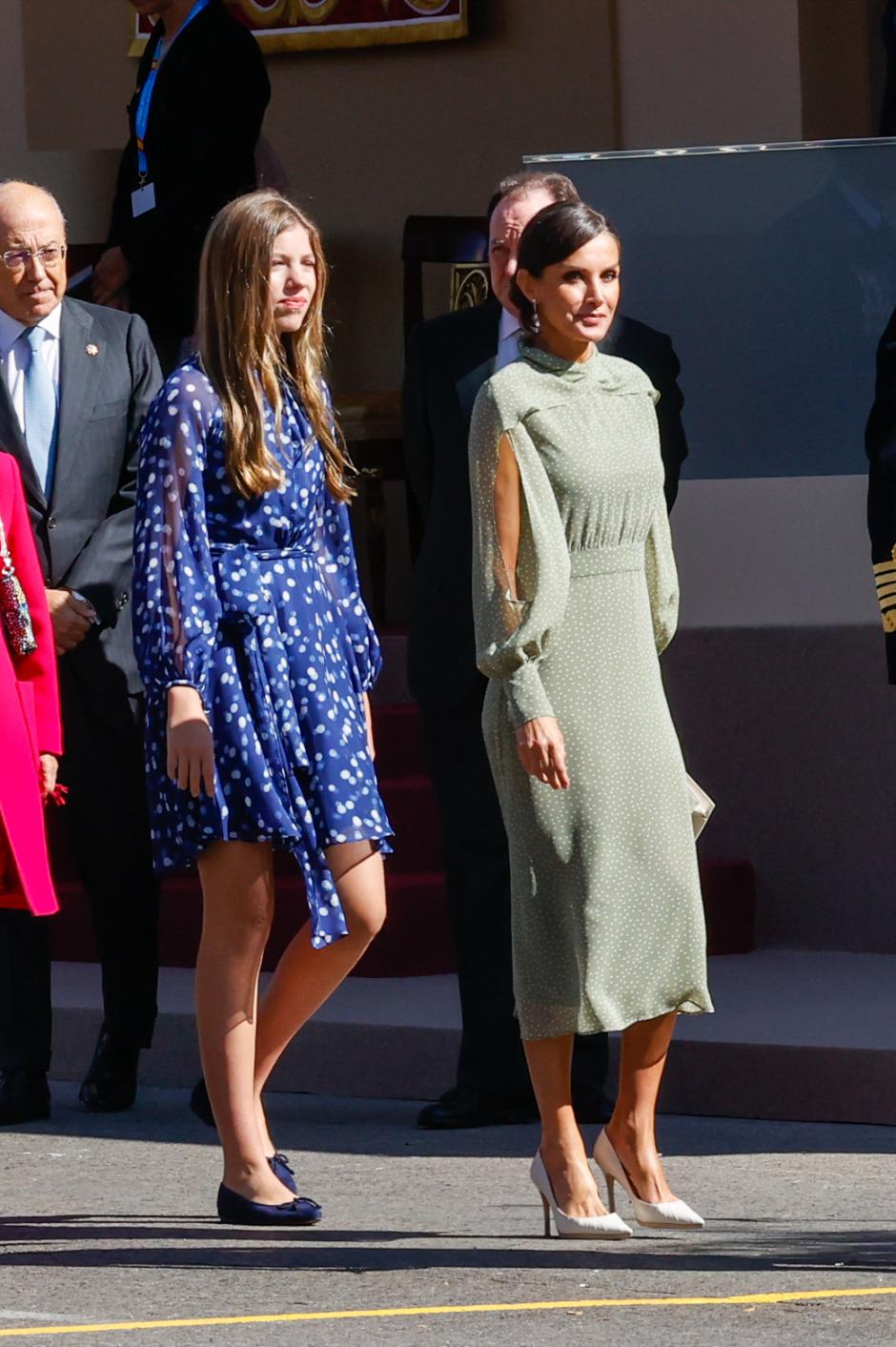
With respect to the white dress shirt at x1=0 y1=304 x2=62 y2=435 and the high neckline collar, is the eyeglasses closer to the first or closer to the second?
the white dress shirt at x1=0 y1=304 x2=62 y2=435

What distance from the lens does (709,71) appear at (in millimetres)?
10727

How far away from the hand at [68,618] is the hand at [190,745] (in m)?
1.61

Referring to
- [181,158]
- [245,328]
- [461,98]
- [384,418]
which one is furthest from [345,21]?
[245,328]

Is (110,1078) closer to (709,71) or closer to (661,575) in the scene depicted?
(661,575)

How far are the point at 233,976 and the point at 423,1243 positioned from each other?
602mm

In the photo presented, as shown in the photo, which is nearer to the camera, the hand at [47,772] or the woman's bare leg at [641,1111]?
the woman's bare leg at [641,1111]

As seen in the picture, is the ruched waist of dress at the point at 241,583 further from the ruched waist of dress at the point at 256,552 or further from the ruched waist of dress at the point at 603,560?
the ruched waist of dress at the point at 603,560

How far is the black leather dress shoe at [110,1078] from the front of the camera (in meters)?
7.00

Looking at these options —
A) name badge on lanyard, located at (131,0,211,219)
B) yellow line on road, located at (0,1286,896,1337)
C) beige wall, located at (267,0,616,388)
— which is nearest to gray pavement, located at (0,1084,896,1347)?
yellow line on road, located at (0,1286,896,1337)

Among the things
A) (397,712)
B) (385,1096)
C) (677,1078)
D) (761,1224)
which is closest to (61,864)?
(397,712)

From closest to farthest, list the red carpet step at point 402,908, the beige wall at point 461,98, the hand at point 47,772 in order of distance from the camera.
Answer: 1. the hand at point 47,772
2. the red carpet step at point 402,908
3. the beige wall at point 461,98

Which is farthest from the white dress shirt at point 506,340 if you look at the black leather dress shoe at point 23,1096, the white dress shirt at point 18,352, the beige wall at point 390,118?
the beige wall at point 390,118

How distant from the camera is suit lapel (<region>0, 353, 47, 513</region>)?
22.6ft

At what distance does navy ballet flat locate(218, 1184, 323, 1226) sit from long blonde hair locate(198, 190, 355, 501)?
132cm
